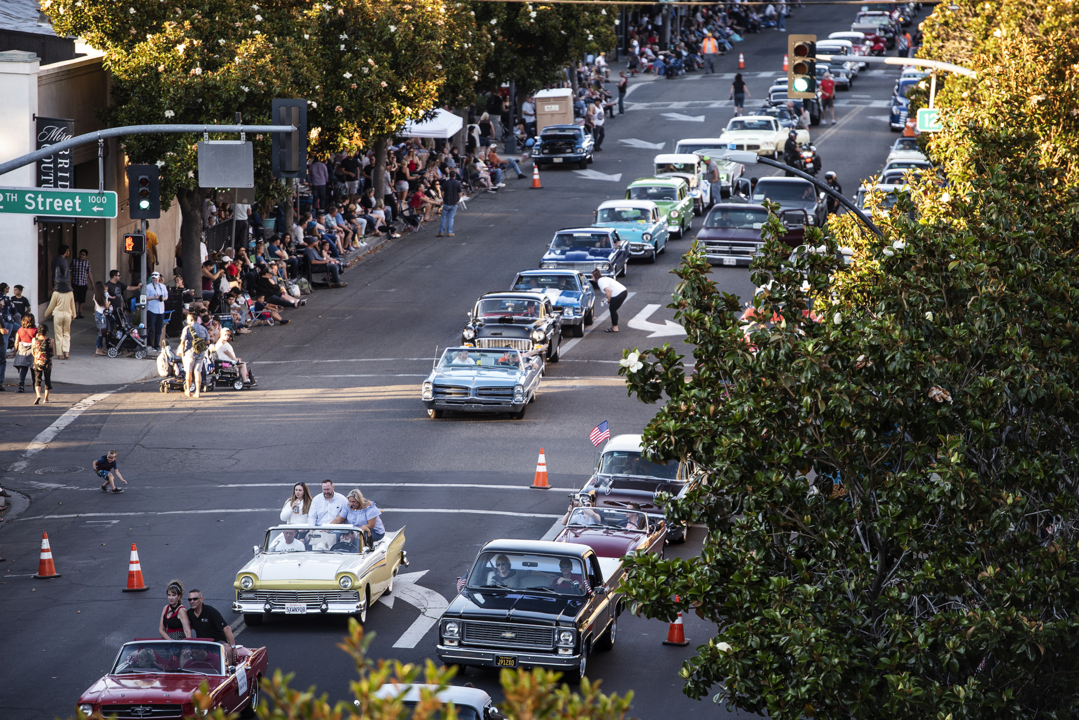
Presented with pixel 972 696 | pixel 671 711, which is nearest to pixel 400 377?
pixel 671 711

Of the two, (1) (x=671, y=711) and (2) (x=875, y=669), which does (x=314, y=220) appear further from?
(2) (x=875, y=669)

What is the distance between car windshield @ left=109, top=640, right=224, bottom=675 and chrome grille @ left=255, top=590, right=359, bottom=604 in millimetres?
2644

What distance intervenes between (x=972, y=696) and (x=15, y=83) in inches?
1083

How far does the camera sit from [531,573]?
16.5m

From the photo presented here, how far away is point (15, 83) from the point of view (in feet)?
104

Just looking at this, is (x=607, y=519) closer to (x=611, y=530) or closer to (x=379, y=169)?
(x=611, y=530)

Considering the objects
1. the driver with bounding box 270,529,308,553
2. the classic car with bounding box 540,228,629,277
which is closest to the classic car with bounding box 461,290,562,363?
the classic car with bounding box 540,228,629,277

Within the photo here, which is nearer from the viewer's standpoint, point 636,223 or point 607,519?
point 607,519

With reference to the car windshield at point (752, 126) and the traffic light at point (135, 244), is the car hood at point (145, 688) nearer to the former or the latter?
the traffic light at point (135, 244)

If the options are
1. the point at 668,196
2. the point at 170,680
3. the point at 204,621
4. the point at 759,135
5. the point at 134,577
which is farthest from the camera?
the point at 759,135

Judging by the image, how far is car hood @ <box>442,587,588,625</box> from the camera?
15.7m

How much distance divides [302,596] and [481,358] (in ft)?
37.3

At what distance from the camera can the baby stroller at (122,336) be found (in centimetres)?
3203

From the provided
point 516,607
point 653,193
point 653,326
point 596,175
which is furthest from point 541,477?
point 596,175
